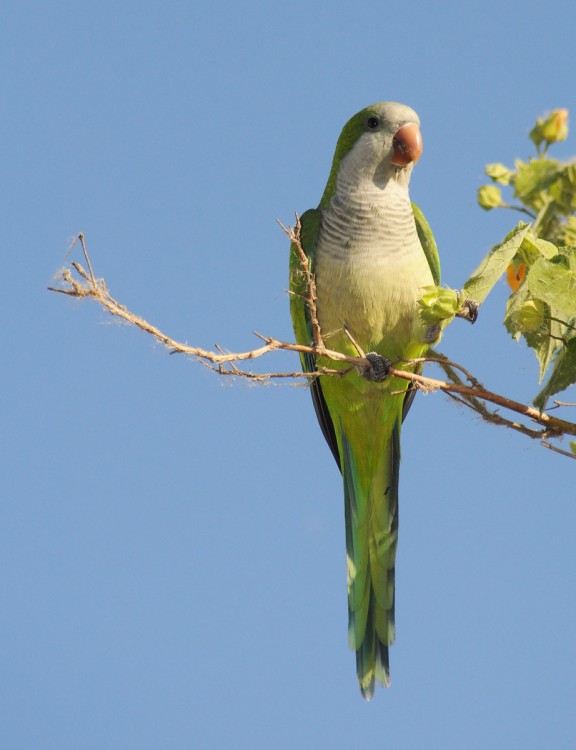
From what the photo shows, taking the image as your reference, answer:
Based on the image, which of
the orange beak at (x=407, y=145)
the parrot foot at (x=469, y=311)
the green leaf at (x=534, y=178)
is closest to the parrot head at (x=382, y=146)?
the orange beak at (x=407, y=145)

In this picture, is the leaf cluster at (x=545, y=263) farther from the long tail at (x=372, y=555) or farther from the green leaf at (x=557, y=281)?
the long tail at (x=372, y=555)

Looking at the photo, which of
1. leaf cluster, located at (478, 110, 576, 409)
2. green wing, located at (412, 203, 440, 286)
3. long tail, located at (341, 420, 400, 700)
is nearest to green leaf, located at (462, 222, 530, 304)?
leaf cluster, located at (478, 110, 576, 409)

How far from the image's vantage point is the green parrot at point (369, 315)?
11.2ft

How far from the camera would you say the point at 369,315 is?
3.39 m

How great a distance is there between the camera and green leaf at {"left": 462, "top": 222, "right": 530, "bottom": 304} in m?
2.18

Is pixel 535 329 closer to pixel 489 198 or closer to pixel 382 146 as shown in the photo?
pixel 489 198

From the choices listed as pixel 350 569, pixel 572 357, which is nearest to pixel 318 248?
pixel 350 569

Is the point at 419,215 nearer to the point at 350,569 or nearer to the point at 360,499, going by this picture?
the point at 360,499

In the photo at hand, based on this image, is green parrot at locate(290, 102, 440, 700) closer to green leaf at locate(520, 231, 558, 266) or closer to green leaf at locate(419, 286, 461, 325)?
green leaf at locate(419, 286, 461, 325)

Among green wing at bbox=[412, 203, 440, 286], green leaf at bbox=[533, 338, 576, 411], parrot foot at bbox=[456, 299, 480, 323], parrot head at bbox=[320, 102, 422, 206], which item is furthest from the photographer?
green wing at bbox=[412, 203, 440, 286]

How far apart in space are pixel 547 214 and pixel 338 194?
1429mm

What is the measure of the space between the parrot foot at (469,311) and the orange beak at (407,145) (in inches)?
49.3

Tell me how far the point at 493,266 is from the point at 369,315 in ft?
3.99

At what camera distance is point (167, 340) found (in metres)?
2.26
